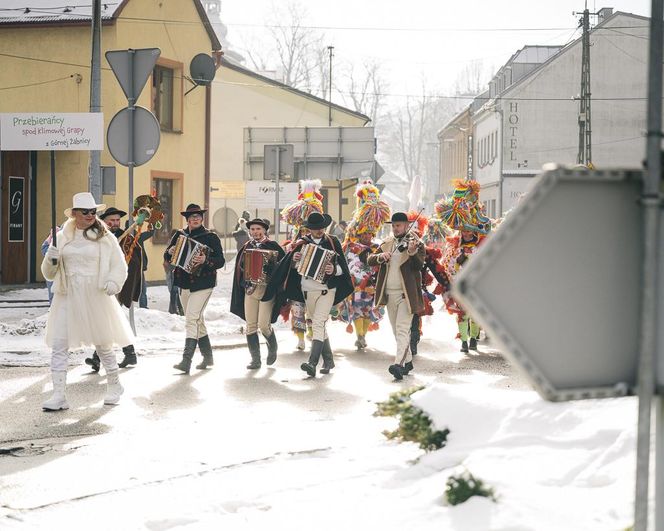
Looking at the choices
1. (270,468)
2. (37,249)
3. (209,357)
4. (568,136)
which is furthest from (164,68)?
(568,136)

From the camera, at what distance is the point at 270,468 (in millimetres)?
6723

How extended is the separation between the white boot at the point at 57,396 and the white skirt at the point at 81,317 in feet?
0.87

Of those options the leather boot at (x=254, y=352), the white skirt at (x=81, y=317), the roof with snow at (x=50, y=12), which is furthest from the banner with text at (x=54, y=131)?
the roof with snow at (x=50, y=12)

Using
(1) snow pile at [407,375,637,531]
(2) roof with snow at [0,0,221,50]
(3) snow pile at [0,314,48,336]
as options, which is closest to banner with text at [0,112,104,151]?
(3) snow pile at [0,314,48,336]

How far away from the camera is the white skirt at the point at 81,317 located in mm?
9336

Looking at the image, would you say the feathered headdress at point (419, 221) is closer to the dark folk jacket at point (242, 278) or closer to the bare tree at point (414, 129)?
the dark folk jacket at point (242, 278)

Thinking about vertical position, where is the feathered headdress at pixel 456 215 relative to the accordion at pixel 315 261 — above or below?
above

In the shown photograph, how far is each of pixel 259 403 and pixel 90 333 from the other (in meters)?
1.54

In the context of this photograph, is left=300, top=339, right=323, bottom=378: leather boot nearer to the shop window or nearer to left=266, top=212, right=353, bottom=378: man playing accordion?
left=266, top=212, right=353, bottom=378: man playing accordion

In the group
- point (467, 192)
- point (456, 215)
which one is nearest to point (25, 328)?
point (456, 215)

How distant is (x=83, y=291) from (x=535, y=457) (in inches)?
194

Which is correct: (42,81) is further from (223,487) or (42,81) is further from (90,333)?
(223,487)

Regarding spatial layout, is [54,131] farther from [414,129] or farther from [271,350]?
[414,129]

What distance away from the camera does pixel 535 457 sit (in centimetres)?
566
